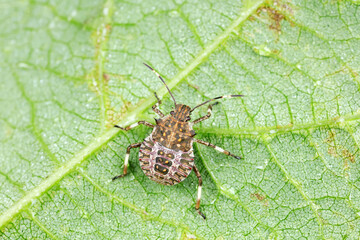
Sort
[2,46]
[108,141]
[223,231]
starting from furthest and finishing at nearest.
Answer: [2,46] → [108,141] → [223,231]

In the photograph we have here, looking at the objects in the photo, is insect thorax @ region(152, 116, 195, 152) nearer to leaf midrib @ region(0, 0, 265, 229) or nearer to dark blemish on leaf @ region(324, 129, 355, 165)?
leaf midrib @ region(0, 0, 265, 229)

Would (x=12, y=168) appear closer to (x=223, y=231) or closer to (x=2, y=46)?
(x=2, y=46)

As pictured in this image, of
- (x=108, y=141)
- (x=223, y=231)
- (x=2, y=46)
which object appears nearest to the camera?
(x=223, y=231)

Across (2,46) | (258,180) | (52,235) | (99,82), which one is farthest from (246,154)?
(2,46)

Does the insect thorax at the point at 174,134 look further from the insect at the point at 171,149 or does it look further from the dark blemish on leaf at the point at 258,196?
the dark blemish on leaf at the point at 258,196

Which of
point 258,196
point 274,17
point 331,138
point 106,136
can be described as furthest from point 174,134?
point 274,17

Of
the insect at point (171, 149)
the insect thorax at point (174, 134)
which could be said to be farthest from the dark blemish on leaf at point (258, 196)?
the insect thorax at point (174, 134)
